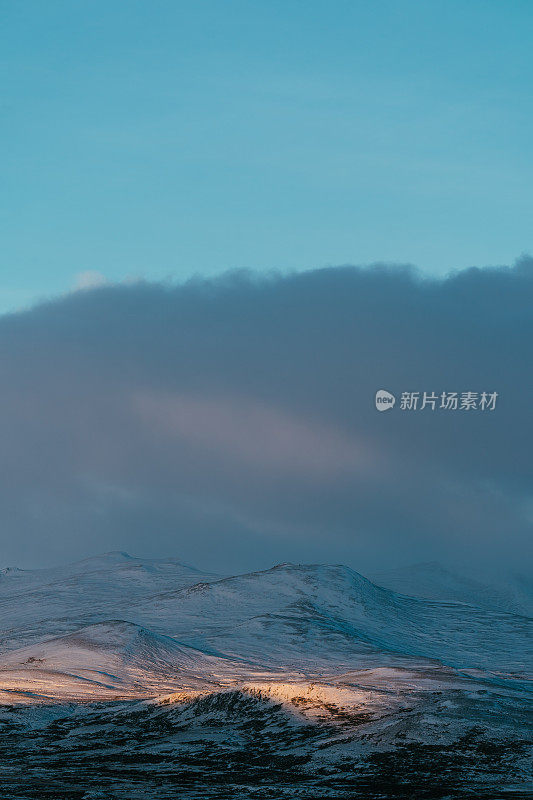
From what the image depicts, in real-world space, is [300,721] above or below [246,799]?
below

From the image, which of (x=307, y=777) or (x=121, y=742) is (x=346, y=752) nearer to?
(x=307, y=777)

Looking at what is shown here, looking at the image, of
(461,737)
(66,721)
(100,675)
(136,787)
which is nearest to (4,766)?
(136,787)

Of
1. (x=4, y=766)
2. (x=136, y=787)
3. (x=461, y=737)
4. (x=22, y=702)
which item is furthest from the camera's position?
(x=22, y=702)

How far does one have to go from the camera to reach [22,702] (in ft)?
380

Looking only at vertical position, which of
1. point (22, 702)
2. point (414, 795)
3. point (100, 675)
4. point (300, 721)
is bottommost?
point (100, 675)

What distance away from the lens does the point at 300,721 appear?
3538 inches

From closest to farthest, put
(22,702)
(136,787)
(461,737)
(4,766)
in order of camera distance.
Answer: (136,787) → (4,766) → (461,737) → (22,702)

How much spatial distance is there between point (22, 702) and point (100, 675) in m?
62.6

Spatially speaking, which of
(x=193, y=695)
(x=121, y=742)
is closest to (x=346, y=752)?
(x=121, y=742)

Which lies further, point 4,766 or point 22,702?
point 22,702

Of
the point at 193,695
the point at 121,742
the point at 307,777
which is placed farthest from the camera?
the point at 193,695

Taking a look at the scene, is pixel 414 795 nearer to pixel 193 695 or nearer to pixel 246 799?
pixel 246 799

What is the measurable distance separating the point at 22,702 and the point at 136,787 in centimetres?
6239

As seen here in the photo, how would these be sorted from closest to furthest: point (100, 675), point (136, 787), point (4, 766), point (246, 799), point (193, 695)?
point (246, 799) < point (136, 787) < point (4, 766) < point (193, 695) < point (100, 675)
